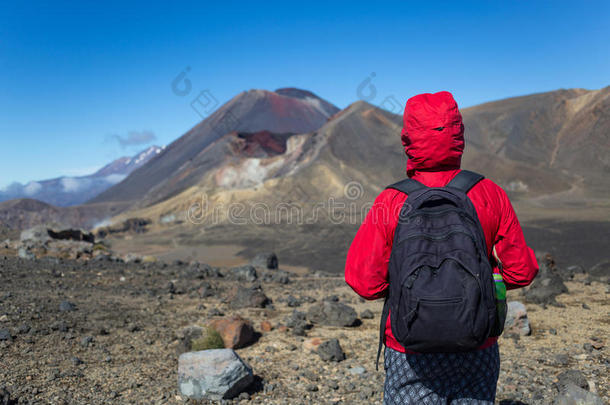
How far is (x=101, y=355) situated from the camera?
4.34 metres

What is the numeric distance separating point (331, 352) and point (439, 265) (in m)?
3.32

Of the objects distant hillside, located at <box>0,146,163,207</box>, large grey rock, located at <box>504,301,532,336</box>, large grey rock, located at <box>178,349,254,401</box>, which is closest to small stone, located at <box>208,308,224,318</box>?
large grey rock, located at <box>178,349,254,401</box>

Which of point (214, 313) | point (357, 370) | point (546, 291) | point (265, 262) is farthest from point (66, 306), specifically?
point (265, 262)

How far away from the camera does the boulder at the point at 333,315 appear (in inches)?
226

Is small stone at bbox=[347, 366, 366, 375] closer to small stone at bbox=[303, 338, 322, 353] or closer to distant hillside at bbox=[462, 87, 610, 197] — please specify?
small stone at bbox=[303, 338, 322, 353]

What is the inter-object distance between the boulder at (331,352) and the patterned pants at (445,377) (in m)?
2.83

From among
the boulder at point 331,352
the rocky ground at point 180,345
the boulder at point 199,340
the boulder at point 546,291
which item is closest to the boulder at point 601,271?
the rocky ground at point 180,345

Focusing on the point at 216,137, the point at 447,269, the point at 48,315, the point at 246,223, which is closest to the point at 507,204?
the point at 447,269

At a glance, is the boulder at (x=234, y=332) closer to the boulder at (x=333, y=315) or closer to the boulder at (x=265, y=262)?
the boulder at (x=333, y=315)

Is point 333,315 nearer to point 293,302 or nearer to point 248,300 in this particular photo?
point 293,302

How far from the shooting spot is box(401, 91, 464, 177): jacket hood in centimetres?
156

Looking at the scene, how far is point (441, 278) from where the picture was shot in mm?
1273

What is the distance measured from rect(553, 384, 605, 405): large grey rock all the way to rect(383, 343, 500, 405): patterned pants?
1712 mm

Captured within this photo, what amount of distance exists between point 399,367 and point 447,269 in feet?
1.67
